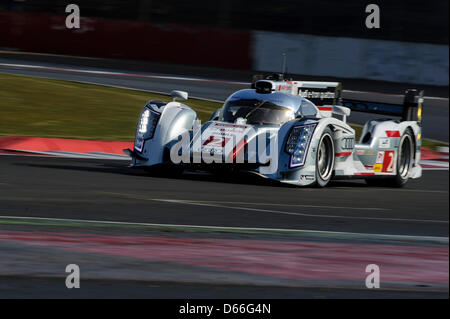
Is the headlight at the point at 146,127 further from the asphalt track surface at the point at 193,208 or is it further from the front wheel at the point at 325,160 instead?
the front wheel at the point at 325,160

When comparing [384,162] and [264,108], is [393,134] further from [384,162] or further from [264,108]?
[264,108]

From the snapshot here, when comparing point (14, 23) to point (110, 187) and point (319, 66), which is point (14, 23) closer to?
point (319, 66)

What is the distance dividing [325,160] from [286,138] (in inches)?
29.1

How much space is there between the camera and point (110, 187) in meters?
9.71

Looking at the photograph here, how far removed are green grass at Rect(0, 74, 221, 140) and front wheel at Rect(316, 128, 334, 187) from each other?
550 centimetres

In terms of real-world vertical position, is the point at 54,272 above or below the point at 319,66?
below

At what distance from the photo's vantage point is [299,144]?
10.3 metres

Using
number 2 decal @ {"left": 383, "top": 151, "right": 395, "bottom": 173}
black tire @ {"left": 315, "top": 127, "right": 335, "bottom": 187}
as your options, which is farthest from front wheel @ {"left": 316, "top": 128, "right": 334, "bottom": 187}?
number 2 decal @ {"left": 383, "top": 151, "right": 395, "bottom": 173}

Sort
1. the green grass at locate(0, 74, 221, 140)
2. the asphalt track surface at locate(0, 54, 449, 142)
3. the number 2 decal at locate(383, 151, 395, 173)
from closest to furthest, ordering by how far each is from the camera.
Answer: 1. the number 2 decal at locate(383, 151, 395, 173)
2. the green grass at locate(0, 74, 221, 140)
3. the asphalt track surface at locate(0, 54, 449, 142)

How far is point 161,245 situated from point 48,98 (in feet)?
42.2

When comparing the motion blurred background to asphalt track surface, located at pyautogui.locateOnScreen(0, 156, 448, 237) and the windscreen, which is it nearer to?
asphalt track surface, located at pyautogui.locateOnScreen(0, 156, 448, 237)

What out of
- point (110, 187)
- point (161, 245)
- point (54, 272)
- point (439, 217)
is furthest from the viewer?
point (110, 187)

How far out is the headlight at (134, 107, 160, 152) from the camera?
35.8 feet
